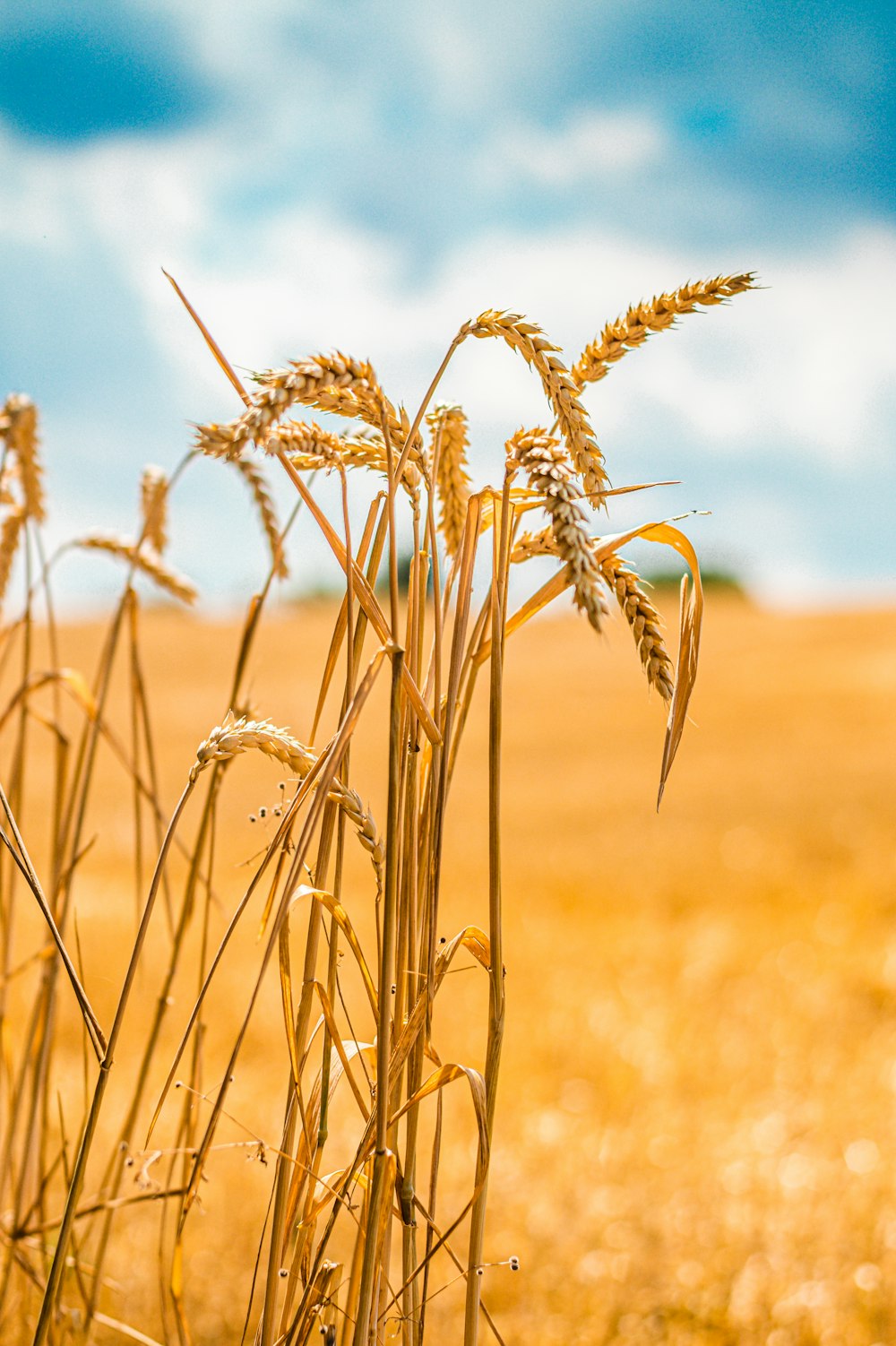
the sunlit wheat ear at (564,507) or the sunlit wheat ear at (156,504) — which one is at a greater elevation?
the sunlit wheat ear at (156,504)

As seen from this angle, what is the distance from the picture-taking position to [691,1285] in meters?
1.49

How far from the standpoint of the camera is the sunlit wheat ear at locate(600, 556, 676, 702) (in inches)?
18.6

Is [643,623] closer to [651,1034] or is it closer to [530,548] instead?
[530,548]

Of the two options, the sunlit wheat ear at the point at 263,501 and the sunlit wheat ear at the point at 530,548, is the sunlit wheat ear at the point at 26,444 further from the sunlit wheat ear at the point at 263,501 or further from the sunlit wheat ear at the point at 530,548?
the sunlit wheat ear at the point at 530,548

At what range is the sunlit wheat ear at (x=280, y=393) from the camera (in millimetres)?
407

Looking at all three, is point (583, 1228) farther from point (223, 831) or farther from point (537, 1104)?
point (223, 831)

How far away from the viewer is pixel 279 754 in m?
0.54

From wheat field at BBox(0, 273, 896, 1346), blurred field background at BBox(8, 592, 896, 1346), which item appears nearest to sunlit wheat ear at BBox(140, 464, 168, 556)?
wheat field at BBox(0, 273, 896, 1346)

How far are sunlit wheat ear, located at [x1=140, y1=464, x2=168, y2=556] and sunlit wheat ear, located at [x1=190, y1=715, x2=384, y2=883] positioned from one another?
44cm

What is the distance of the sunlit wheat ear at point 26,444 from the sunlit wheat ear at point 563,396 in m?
0.54

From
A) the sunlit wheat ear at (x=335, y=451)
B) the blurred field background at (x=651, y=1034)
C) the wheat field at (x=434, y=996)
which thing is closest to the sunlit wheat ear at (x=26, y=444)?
the wheat field at (x=434, y=996)

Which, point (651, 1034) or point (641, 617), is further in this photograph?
point (651, 1034)

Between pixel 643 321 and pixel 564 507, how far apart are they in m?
0.16

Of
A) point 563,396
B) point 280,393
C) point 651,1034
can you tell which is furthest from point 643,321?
point 651,1034
